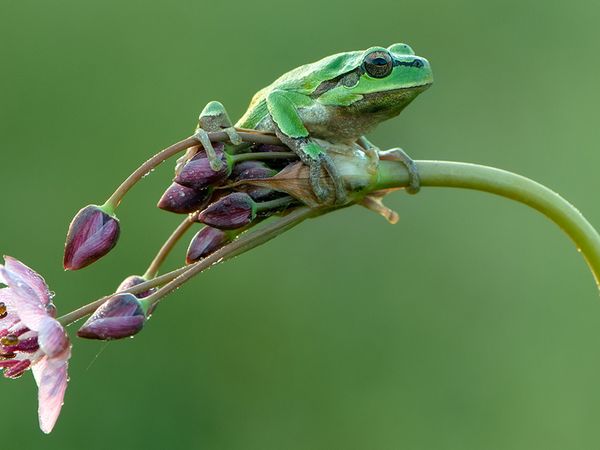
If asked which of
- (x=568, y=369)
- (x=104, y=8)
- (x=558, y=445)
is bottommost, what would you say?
(x=558, y=445)

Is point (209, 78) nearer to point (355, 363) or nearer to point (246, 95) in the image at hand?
point (246, 95)

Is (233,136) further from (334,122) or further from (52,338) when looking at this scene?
(52,338)

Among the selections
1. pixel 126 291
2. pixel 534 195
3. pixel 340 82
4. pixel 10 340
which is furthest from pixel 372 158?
pixel 10 340

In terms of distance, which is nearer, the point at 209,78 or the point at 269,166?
the point at 269,166

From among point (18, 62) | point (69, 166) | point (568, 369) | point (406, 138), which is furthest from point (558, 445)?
point (18, 62)

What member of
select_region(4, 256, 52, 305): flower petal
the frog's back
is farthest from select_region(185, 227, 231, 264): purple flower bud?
the frog's back
